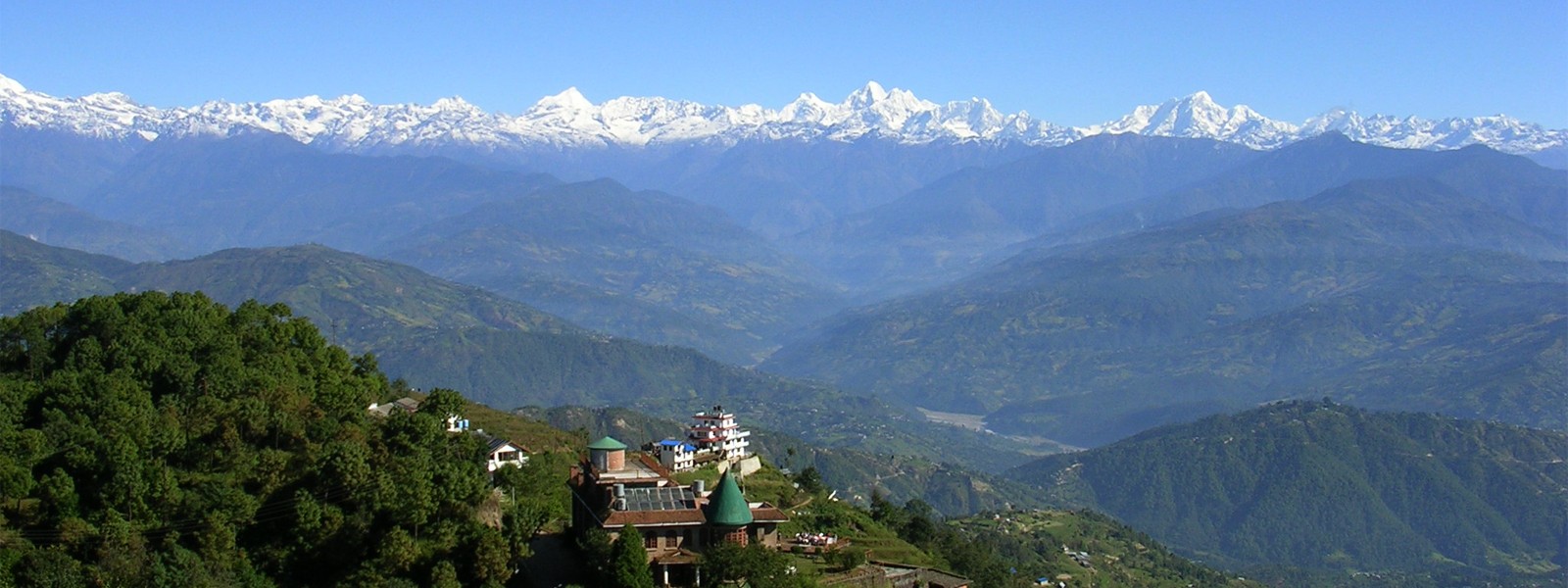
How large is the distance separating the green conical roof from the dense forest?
6.51m

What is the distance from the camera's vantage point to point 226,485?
4875 cm

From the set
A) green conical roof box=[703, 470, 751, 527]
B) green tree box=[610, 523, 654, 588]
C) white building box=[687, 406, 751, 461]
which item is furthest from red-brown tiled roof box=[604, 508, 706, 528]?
white building box=[687, 406, 751, 461]

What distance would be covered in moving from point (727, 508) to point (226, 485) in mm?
17038

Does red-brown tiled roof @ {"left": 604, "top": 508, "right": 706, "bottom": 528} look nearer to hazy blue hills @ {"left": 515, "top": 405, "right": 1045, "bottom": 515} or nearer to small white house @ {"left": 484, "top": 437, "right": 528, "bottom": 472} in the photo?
small white house @ {"left": 484, "top": 437, "right": 528, "bottom": 472}

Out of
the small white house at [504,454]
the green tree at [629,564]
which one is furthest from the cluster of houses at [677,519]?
the small white house at [504,454]

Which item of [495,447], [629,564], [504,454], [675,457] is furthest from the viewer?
[675,457]

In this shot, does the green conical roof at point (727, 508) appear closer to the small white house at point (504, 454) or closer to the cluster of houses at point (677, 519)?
the cluster of houses at point (677, 519)

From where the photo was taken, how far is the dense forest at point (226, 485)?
4581cm

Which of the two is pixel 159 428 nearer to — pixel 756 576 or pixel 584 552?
pixel 584 552

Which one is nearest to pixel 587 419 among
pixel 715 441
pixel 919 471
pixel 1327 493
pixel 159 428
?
pixel 919 471

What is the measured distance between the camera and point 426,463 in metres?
48.7

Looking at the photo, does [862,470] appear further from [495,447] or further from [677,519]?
[677,519]

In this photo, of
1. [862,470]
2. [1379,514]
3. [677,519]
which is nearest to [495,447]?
[677,519]

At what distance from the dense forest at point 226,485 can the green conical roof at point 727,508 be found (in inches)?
256
